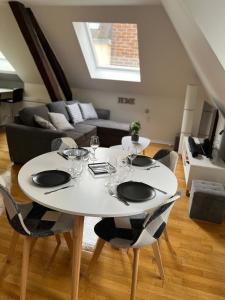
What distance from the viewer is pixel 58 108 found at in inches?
165

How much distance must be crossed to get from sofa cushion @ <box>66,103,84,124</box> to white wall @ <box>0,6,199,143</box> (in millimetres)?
854

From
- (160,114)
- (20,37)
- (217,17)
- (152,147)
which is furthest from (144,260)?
(20,37)

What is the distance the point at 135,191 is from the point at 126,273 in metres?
Result: 0.76

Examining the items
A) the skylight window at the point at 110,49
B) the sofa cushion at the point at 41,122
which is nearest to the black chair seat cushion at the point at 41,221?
the sofa cushion at the point at 41,122

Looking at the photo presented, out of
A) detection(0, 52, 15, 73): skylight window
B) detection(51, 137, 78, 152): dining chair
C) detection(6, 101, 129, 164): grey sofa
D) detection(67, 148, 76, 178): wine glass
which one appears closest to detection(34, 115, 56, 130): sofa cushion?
detection(6, 101, 129, 164): grey sofa

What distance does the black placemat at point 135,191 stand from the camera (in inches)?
58.7

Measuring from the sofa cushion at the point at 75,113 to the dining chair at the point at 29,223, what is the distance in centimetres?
278

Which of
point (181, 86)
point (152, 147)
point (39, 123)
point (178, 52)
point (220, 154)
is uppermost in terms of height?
point (178, 52)

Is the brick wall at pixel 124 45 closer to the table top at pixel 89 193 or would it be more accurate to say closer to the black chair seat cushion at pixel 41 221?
the table top at pixel 89 193

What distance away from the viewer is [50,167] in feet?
5.99

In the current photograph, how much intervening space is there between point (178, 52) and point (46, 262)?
3656 mm

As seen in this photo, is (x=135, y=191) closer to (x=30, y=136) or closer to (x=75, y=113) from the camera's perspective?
(x=30, y=136)

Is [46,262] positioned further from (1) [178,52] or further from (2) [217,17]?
(1) [178,52]

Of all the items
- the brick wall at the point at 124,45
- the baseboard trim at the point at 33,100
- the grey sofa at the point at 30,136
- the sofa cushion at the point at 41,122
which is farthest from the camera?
the baseboard trim at the point at 33,100
